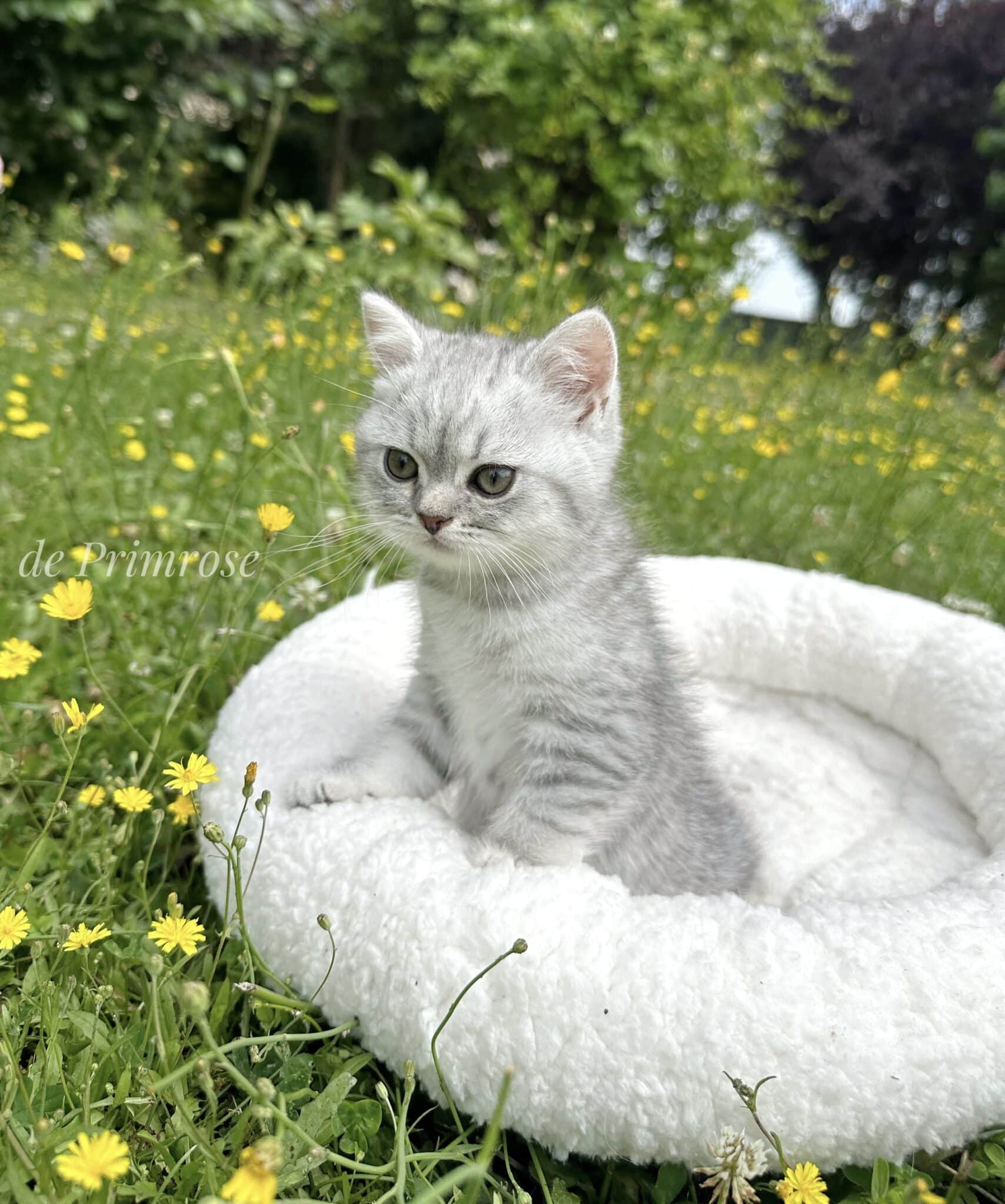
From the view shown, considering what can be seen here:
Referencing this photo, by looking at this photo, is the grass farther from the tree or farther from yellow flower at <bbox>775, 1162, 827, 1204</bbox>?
the tree

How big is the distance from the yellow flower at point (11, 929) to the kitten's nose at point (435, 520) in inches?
28.5

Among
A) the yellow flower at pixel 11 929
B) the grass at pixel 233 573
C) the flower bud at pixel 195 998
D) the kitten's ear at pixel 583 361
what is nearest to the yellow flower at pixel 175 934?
the grass at pixel 233 573

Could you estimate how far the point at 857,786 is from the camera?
1.95 metres

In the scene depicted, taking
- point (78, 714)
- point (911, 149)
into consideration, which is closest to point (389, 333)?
point (78, 714)

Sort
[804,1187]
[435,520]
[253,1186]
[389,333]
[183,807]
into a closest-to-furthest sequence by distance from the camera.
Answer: [253,1186] < [804,1187] < [183,807] < [435,520] < [389,333]

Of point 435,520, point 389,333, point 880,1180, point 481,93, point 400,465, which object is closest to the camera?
point 880,1180

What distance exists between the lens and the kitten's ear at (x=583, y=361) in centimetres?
138

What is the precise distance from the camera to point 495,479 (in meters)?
1.39

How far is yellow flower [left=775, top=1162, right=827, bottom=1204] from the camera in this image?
0.90m

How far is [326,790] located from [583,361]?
2.64 feet

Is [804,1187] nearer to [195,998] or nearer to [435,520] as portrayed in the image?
[195,998]

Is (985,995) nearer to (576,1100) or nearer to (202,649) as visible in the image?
(576,1100)

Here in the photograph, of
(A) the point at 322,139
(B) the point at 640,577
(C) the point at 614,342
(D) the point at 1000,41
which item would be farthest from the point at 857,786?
(D) the point at 1000,41

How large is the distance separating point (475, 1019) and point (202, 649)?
945mm
